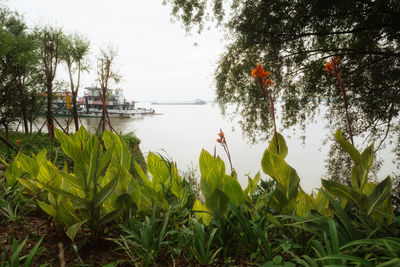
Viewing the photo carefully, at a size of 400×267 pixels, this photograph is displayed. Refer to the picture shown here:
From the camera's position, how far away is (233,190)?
1.18m

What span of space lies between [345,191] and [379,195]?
15 cm

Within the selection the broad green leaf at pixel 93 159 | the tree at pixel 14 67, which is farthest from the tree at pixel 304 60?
the tree at pixel 14 67

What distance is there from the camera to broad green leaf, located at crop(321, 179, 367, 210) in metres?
0.96

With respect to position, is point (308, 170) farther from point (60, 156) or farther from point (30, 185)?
point (30, 185)

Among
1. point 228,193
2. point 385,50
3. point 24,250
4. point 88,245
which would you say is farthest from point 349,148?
point 385,50

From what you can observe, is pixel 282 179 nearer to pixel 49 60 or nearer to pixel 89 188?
pixel 89 188

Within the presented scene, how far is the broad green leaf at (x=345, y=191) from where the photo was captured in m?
0.96

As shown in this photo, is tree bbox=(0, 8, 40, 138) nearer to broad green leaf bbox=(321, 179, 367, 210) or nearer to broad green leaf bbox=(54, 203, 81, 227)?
broad green leaf bbox=(54, 203, 81, 227)

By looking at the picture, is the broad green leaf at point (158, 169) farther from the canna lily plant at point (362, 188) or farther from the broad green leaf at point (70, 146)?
the canna lily plant at point (362, 188)

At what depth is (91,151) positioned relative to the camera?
103cm

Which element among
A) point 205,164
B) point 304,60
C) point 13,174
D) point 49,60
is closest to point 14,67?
point 49,60

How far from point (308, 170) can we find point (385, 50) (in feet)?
13.6

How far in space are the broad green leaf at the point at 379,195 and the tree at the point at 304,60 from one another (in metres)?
3.94

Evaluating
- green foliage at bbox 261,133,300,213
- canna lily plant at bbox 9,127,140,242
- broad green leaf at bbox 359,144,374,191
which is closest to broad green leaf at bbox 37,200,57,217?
canna lily plant at bbox 9,127,140,242
